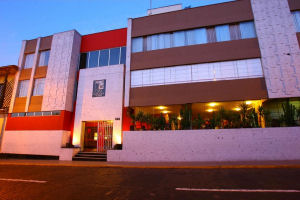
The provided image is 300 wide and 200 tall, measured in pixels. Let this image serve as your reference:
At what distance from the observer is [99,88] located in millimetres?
14719

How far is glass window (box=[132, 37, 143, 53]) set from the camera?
1412 cm

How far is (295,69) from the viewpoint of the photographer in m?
11.0

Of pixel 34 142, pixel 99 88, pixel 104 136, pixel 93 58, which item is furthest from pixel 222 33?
pixel 34 142

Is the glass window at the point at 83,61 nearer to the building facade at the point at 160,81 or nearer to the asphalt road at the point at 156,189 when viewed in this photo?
the building facade at the point at 160,81

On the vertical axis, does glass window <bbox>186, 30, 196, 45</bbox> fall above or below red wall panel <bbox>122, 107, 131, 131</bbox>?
above

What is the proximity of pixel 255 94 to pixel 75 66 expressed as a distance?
1563 centimetres

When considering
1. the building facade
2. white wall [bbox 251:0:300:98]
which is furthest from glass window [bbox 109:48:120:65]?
white wall [bbox 251:0:300:98]

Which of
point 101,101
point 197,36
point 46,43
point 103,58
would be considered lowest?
point 101,101

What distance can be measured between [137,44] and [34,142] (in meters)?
12.6

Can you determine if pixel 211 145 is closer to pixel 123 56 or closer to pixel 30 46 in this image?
pixel 123 56

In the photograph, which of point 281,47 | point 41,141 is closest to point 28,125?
point 41,141

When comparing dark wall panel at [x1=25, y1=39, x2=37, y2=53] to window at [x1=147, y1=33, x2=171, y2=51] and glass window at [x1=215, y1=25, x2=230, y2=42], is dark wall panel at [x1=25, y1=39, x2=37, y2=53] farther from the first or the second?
glass window at [x1=215, y1=25, x2=230, y2=42]

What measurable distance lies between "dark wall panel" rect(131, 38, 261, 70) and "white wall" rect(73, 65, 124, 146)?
213cm

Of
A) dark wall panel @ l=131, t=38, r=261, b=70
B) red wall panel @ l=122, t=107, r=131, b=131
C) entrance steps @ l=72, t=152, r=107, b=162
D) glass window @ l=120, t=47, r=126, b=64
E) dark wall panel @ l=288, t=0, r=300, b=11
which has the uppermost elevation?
dark wall panel @ l=288, t=0, r=300, b=11
